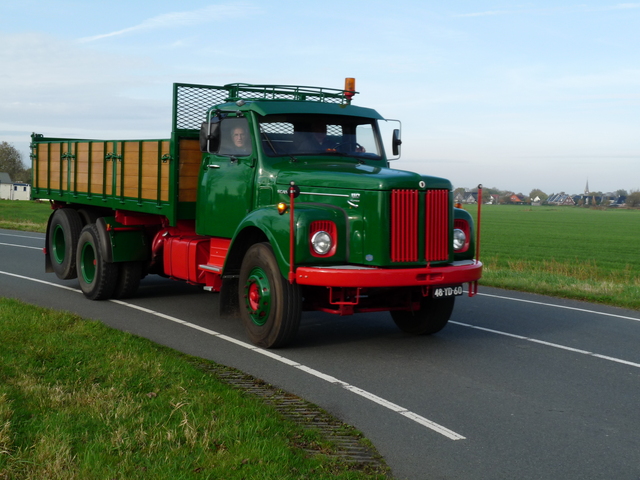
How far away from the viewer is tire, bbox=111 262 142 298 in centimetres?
1144

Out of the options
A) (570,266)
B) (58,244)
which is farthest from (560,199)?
(58,244)

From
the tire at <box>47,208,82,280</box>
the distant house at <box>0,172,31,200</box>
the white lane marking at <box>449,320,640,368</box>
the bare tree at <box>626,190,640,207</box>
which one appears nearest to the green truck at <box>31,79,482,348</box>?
the tire at <box>47,208,82,280</box>

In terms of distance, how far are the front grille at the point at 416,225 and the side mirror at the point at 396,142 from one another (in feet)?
6.67

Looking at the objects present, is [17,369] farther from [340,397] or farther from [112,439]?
[340,397]

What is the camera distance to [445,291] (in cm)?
786

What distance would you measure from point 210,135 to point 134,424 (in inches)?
181

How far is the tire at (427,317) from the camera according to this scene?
28.6 ft

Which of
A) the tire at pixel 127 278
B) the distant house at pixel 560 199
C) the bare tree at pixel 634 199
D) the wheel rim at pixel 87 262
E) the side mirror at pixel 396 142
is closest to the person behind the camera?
the side mirror at pixel 396 142

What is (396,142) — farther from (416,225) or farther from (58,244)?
(58,244)

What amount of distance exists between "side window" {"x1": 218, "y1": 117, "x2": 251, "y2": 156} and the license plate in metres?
2.80

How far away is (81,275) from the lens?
11.9 metres

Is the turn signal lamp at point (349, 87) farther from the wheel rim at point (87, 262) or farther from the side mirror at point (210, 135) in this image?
the wheel rim at point (87, 262)

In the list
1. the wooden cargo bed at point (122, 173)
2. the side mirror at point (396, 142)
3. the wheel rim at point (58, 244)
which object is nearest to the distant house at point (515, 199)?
the wooden cargo bed at point (122, 173)

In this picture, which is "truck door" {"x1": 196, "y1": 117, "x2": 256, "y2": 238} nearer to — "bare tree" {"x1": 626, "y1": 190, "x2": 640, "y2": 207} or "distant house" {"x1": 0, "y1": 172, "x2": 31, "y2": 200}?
"distant house" {"x1": 0, "y1": 172, "x2": 31, "y2": 200}
